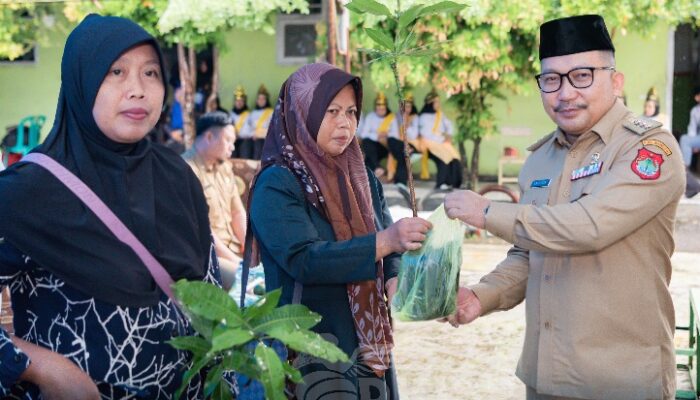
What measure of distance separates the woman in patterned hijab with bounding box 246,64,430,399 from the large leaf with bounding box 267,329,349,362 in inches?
34.7

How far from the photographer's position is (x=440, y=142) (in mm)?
14430

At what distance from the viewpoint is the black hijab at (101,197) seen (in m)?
2.04

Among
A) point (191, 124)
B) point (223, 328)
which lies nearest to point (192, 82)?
point (191, 124)

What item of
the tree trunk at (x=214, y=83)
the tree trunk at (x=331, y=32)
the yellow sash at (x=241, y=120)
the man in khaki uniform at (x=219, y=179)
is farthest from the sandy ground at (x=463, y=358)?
the tree trunk at (x=214, y=83)

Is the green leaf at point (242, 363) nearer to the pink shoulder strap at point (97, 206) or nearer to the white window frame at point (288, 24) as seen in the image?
the pink shoulder strap at point (97, 206)

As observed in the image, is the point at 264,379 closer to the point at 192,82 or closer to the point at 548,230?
the point at 548,230

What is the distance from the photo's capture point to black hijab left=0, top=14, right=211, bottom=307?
2.04 m

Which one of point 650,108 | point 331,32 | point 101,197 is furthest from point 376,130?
point 101,197

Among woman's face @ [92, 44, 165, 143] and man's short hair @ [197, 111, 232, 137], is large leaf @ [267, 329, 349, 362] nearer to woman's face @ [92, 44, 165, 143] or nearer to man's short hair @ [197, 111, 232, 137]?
woman's face @ [92, 44, 165, 143]

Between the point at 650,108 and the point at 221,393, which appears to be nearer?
the point at 221,393

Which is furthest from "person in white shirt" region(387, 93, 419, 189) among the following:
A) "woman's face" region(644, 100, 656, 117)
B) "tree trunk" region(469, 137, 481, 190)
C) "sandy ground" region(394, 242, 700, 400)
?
"sandy ground" region(394, 242, 700, 400)

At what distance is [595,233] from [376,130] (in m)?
12.7

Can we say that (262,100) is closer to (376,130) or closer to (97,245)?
(376,130)

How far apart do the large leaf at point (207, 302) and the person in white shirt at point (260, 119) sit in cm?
1363
